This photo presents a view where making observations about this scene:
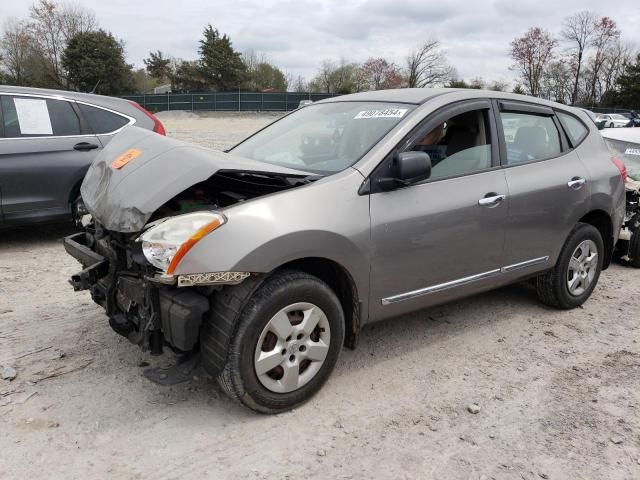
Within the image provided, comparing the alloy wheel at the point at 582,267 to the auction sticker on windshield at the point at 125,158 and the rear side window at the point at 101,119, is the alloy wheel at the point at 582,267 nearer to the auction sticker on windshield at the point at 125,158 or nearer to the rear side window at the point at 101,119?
the auction sticker on windshield at the point at 125,158

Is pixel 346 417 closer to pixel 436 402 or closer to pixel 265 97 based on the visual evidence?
pixel 436 402

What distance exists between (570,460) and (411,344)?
141 cm

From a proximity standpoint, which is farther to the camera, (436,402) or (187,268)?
(436,402)

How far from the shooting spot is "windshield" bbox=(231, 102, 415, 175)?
11.2 ft

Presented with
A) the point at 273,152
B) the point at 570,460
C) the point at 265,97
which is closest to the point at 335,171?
the point at 273,152

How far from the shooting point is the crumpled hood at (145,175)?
2.73 meters

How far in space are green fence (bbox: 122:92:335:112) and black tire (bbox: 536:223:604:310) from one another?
4131 cm

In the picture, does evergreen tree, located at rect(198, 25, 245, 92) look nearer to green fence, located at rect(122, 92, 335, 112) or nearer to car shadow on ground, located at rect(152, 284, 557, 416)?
green fence, located at rect(122, 92, 335, 112)

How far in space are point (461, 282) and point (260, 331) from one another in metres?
1.57

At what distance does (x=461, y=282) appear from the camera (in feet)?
12.0

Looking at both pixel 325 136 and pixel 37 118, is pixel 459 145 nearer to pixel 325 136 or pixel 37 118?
pixel 325 136

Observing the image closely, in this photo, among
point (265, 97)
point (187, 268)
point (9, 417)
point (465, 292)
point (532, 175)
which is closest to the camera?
point (187, 268)

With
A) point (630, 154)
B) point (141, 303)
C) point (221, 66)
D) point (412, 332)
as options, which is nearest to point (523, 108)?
point (412, 332)

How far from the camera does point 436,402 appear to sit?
10.4ft
